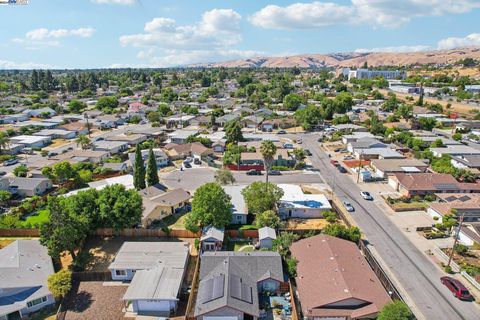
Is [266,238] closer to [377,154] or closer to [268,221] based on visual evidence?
[268,221]

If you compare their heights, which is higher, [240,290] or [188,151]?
[188,151]

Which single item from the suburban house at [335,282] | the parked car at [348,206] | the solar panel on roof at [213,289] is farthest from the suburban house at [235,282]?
the parked car at [348,206]

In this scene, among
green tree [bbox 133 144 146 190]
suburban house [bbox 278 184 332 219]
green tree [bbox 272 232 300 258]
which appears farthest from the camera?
green tree [bbox 133 144 146 190]

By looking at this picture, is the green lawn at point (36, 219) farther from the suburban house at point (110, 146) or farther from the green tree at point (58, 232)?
the suburban house at point (110, 146)

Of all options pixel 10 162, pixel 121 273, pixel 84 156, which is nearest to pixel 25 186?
pixel 84 156

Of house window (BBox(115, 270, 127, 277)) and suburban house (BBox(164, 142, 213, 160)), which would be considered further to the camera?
suburban house (BBox(164, 142, 213, 160))

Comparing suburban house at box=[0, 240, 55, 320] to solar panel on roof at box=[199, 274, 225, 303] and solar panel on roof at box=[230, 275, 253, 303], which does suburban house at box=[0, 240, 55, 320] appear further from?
solar panel on roof at box=[230, 275, 253, 303]

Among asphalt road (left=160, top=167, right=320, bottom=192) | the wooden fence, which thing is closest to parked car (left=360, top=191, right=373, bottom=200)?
asphalt road (left=160, top=167, right=320, bottom=192)
